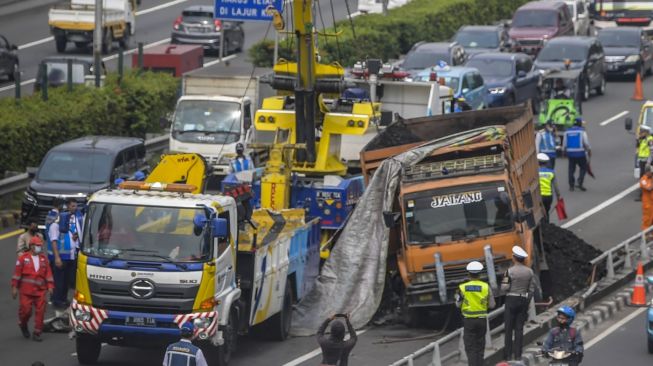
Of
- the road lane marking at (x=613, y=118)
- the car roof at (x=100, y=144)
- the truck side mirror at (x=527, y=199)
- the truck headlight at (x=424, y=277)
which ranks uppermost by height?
the truck side mirror at (x=527, y=199)

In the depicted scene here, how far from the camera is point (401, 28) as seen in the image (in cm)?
4975

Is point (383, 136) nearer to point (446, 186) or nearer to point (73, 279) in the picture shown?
point (446, 186)

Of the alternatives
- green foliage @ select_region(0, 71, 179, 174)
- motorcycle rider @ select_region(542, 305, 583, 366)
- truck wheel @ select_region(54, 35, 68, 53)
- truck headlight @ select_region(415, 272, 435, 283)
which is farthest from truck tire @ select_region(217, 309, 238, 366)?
truck wheel @ select_region(54, 35, 68, 53)

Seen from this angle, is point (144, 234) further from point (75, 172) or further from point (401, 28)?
point (401, 28)

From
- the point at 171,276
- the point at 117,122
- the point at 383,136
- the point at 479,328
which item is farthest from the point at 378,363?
the point at 117,122

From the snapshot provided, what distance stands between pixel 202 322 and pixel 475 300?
3.32 meters

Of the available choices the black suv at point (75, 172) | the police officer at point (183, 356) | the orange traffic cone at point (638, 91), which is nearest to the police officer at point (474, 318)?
the police officer at point (183, 356)

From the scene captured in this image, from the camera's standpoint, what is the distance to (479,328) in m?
19.4

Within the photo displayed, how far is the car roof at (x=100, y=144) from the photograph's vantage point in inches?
1112

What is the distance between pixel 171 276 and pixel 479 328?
378 cm

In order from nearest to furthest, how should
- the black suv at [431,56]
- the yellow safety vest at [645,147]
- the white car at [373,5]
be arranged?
the yellow safety vest at [645,147]
the black suv at [431,56]
the white car at [373,5]

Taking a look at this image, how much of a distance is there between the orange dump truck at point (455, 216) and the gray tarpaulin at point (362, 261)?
0.14 metres

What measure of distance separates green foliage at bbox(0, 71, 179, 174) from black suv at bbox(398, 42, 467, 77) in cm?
714

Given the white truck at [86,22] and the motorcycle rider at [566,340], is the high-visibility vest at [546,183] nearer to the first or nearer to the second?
the motorcycle rider at [566,340]
